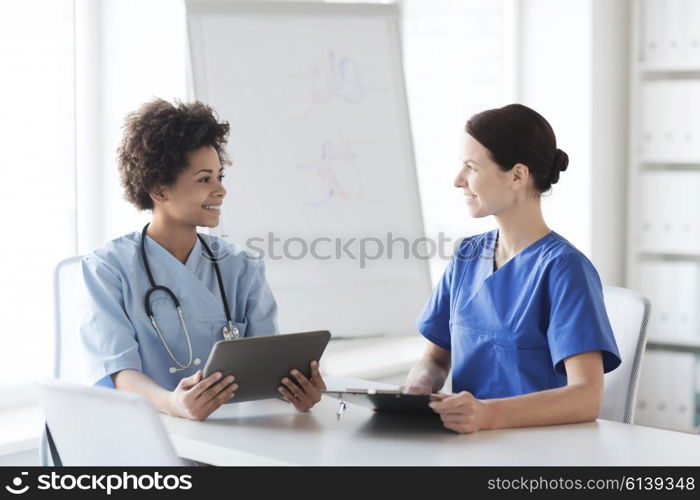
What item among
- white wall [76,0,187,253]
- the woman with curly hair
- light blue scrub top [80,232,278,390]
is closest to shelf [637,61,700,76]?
white wall [76,0,187,253]

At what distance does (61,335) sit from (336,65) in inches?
44.6

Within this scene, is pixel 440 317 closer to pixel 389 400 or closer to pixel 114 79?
pixel 389 400

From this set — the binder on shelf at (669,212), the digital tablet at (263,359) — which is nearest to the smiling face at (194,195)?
the digital tablet at (263,359)

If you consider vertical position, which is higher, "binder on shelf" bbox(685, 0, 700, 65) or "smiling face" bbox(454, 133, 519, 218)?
"binder on shelf" bbox(685, 0, 700, 65)

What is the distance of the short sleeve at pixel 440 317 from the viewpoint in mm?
2131

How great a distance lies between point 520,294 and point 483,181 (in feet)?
0.77

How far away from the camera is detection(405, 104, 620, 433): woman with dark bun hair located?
5.87ft

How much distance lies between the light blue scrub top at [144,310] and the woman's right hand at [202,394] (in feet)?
0.60

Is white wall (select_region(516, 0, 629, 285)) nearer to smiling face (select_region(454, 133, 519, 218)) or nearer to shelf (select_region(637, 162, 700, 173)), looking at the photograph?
shelf (select_region(637, 162, 700, 173))

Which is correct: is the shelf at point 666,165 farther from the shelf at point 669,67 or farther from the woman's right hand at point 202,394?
the woman's right hand at point 202,394

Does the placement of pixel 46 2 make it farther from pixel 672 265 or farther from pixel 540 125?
pixel 672 265

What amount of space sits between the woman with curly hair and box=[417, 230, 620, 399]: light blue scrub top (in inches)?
13.9

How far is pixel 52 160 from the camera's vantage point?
269 cm
